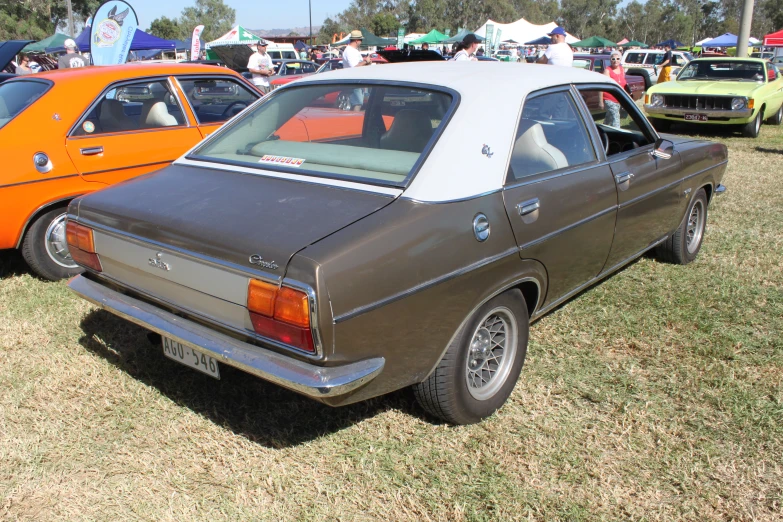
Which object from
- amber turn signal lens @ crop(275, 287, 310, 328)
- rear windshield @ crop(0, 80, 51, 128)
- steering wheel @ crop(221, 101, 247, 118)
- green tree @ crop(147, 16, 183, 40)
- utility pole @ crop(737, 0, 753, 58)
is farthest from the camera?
→ green tree @ crop(147, 16, 183, 40)

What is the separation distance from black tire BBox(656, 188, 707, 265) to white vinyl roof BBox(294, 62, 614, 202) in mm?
1811

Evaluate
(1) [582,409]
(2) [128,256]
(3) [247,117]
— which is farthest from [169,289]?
(1) [582,409]

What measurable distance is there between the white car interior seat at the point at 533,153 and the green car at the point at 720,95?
8.94 meters

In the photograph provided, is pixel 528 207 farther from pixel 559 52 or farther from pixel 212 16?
pixel 212 16

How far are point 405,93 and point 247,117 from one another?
3.29 feet

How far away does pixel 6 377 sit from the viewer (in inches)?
134

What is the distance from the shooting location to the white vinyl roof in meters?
2.62

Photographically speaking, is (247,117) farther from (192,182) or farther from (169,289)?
(169,289)

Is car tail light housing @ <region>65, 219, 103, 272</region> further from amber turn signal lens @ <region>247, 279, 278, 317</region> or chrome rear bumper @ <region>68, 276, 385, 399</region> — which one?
amber turn signal lens @ <region>247, 279, 278, 317</region>

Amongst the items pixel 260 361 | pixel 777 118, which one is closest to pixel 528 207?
pixel 260 361

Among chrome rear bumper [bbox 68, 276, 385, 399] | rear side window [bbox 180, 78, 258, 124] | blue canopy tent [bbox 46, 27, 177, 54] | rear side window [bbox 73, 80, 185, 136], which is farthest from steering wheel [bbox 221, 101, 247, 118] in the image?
blue canopy tent [bbox 46, 27, 177, 54]

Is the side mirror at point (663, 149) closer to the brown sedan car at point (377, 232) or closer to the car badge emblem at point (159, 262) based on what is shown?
the brown sedan car at point (377, 232)

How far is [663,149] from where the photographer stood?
409cm

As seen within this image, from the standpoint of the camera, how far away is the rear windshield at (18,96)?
4.62 meters
